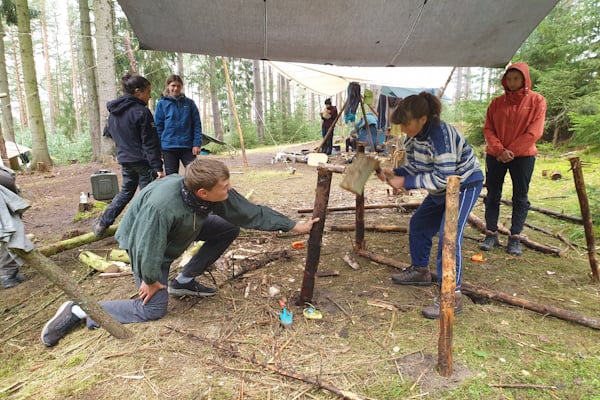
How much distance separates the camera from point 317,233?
2.63m

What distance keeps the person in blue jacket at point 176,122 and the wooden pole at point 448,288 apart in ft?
12.1

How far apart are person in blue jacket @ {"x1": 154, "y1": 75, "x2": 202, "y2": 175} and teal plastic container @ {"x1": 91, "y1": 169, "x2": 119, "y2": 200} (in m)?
1.10

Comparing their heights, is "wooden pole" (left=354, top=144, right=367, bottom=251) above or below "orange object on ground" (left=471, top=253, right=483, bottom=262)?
above

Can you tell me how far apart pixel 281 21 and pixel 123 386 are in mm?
2965

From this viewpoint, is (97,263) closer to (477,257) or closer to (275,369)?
(275,369)

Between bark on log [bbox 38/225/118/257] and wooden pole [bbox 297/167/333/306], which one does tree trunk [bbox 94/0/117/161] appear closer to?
bark on log [bbox 38/225/118/257]

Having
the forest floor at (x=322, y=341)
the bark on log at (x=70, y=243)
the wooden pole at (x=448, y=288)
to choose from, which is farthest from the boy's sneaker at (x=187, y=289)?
the wooden pole at (x=448, y=288)

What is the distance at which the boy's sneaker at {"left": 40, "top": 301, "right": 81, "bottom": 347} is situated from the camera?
2.51 meters

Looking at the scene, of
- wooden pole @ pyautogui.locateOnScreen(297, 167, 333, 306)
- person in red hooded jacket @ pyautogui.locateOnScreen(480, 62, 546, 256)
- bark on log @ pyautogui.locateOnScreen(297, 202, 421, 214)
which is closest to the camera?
wooden pole @ pyautogui.locateOnScreen(297, 167, 333, 306)

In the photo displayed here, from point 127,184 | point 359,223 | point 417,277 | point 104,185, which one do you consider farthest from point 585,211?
point 104,185

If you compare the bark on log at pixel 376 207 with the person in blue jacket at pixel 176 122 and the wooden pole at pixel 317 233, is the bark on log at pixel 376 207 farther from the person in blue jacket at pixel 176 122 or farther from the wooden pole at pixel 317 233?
the wooden pole at pixel 317 233

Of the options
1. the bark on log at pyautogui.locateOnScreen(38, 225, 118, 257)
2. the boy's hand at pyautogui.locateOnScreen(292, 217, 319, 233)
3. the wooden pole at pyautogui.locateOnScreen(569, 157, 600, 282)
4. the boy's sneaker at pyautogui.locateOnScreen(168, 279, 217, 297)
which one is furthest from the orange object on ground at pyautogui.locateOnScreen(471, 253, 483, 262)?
the bark on log at pyautogui.locateOnScreen(38, 225, 118, 257)

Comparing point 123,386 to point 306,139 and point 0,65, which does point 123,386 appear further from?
point 306,139

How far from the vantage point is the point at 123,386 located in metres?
1.94
